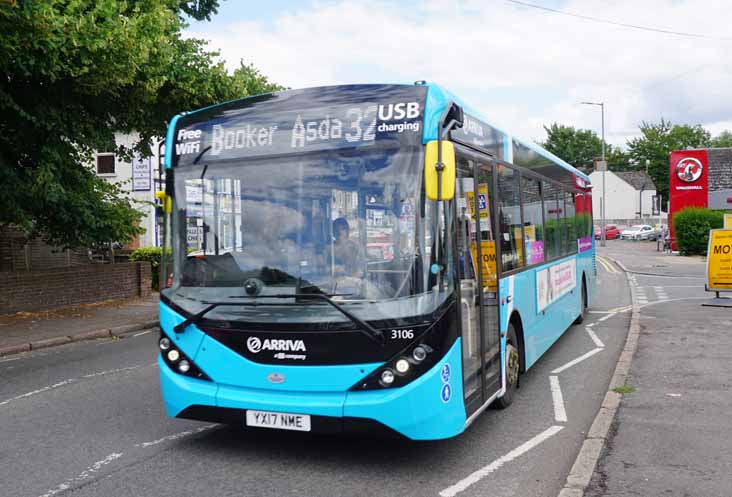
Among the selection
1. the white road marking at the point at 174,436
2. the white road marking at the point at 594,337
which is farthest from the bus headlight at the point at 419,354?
the white road marking at the point at 594,337

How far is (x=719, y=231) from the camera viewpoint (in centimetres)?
1602

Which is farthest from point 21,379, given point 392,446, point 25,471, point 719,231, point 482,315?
point 719,231

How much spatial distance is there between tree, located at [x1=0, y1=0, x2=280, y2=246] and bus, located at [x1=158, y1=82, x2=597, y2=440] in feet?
18.4

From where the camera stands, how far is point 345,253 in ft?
16.6

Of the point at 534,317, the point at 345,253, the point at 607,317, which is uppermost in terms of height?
the point at 345,253

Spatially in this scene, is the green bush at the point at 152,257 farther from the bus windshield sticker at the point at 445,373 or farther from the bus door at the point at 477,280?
the bus windshield sticker at the point at 445,373

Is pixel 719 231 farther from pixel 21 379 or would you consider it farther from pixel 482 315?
pixel 21 379

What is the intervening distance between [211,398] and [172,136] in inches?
87.4

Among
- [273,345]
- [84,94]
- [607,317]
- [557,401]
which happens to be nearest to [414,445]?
[273,345]

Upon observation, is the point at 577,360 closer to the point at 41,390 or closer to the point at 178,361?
the point at 178,361

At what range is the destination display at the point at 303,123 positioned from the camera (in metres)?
5.18

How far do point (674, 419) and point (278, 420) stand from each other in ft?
12.6

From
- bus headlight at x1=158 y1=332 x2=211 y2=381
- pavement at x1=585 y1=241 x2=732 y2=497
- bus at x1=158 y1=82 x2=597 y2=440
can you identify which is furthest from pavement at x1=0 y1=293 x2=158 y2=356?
pavement at x1=585 y1=241 x2=732 y2=497

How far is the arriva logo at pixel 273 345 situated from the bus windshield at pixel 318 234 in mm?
167
